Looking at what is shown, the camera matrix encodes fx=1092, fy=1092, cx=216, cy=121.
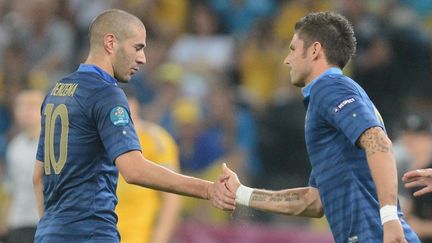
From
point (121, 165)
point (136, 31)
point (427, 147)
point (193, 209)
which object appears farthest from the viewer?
point (193, 209)

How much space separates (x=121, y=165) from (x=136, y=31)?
926 millimetres

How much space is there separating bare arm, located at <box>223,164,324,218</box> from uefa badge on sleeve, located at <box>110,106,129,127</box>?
3.01ft

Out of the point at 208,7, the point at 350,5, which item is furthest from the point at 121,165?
the point at 208,7

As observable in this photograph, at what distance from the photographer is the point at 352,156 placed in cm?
637

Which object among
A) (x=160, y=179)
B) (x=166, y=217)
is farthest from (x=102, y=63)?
(x=166, y=217)

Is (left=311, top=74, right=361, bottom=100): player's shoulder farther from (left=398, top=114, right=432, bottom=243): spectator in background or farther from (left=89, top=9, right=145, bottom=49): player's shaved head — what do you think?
(left=398, top=114, right=432, bottom=243): spectator in background

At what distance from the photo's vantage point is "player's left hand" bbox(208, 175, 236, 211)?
6742 mm

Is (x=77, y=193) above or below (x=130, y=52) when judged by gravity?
below

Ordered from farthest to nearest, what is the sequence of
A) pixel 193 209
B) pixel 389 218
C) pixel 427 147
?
1. pixel 193 209
2. pixel 427 147
3. pixel 389 218

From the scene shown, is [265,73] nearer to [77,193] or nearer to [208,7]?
[208,7]

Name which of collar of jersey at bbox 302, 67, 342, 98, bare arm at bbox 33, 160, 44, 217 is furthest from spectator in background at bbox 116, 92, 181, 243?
collar of jersey at bbox 302, 67, 342, 98

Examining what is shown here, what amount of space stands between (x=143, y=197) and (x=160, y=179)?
9.19 ft

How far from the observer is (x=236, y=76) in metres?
14.5

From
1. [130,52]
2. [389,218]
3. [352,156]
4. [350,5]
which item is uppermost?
[350,5]
